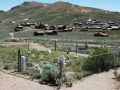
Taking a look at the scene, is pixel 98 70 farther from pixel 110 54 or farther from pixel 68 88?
pixel 68 88

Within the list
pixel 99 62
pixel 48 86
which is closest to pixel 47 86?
pixel 48 86

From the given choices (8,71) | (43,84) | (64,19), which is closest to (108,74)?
(43,84)

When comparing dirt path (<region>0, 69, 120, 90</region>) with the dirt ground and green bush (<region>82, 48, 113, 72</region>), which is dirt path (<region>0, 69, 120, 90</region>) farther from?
green bush (<region>82, 48, 113, 72</region>)

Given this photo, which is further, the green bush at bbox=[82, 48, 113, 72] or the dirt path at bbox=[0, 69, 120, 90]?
the green bush at bbox=[82, 48, 113, 72]

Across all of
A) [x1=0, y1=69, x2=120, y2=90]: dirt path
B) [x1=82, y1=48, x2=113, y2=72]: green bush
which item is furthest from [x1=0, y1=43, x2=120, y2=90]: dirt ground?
[x1=82, y1=48, x2=113, y2=72]: green bush

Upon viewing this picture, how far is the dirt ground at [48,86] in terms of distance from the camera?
504 inches

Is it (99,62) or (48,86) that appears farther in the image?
(99,62)

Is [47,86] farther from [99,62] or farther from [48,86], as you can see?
[99,62]

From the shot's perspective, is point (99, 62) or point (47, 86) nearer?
point (47, 86)

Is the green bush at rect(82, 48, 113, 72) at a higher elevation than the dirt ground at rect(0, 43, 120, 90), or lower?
higher

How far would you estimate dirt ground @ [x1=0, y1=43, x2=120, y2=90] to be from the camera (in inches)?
504

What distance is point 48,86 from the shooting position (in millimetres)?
13102

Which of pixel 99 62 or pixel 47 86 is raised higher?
pixel 99 62

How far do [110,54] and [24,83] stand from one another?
741cm
